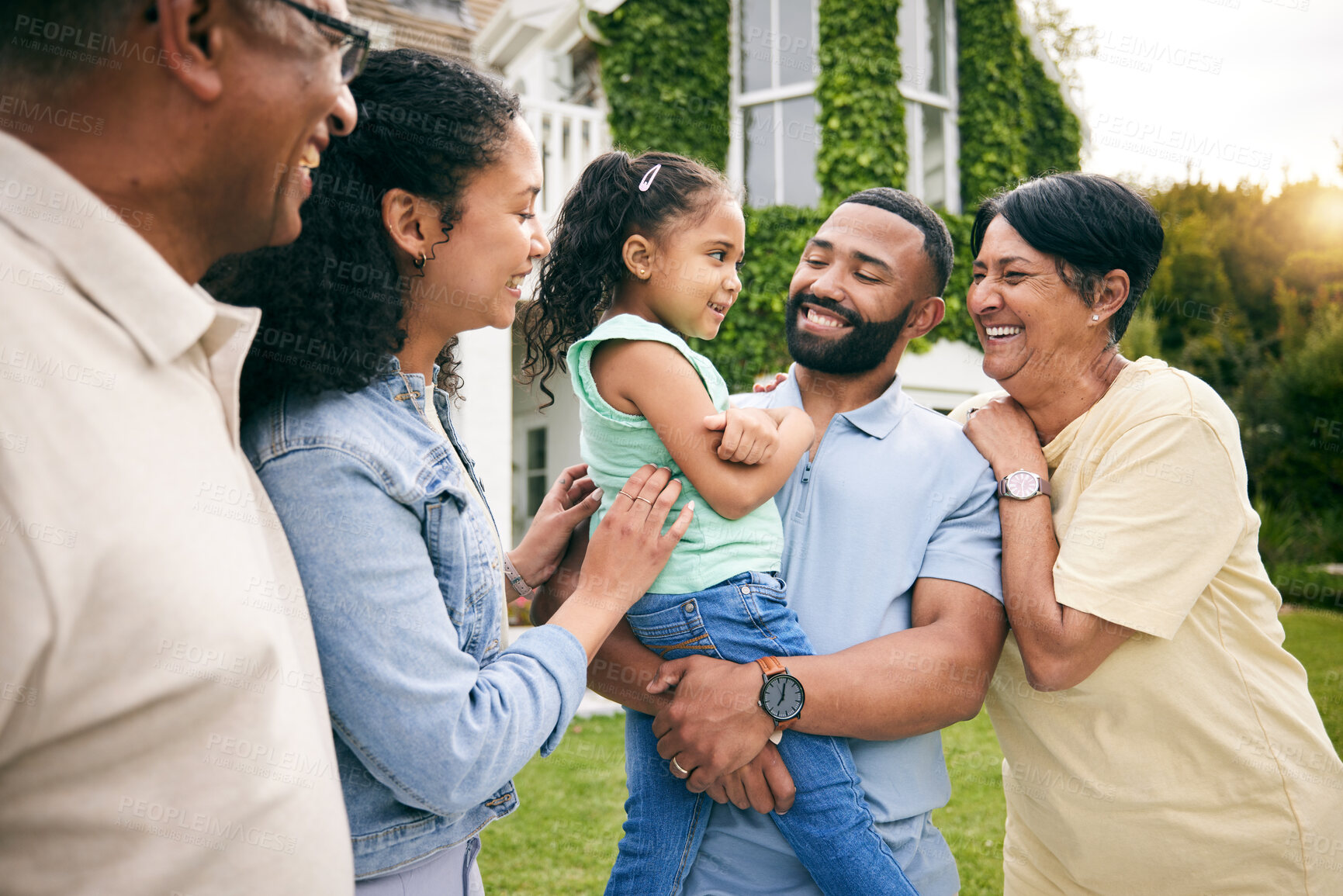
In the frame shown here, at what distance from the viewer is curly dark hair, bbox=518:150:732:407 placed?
7.36 feet

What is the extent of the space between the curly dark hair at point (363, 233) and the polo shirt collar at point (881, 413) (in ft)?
3.93

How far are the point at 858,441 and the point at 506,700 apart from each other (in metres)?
1.29

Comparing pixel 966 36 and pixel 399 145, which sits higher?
pixel 966 36

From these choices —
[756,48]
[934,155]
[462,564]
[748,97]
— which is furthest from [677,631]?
[934,155]

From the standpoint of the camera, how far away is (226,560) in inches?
36.5

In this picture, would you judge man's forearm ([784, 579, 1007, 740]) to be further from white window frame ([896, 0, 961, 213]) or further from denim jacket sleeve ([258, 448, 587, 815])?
white window frame ([896, 0, 961, 213])

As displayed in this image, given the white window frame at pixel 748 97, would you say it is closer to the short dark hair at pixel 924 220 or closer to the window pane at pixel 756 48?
the window pane at pixel 756 48

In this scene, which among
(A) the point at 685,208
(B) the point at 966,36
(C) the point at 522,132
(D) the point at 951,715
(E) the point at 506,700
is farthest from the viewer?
(B) the point at 966,36

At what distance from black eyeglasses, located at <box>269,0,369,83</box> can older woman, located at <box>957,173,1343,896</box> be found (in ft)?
5.49

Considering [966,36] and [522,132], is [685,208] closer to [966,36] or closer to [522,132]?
[522,132]

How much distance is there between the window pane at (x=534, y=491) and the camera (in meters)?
11.9

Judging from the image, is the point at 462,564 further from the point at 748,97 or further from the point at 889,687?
the point at 748,97

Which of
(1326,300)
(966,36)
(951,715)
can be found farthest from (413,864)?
(1326,300)

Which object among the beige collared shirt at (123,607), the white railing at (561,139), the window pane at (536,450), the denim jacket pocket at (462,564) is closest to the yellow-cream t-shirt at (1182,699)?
the denim jacket pocket at (462,564)
